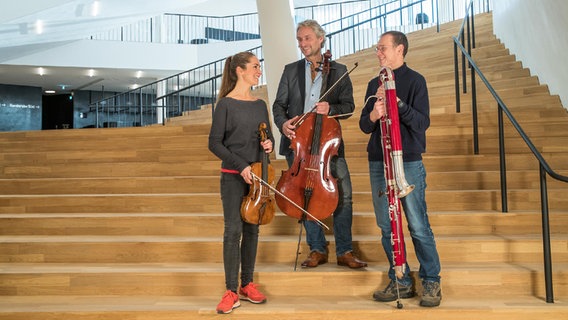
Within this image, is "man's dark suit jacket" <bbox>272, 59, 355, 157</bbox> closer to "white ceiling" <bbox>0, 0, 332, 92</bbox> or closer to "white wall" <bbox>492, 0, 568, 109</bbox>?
"white wall" <bbox>492, 0, 568, 109</bbox>

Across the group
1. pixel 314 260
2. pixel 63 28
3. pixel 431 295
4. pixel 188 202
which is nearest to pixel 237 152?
pixel 314 260

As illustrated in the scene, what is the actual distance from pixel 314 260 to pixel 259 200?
82 cm

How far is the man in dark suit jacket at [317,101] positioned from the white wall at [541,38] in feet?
10.4

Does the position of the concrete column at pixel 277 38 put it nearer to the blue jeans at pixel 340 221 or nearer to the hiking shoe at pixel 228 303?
the blue jeans at pixel 340 221

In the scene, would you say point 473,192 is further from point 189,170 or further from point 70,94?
point 70,94

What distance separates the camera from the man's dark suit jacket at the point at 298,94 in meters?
3.39

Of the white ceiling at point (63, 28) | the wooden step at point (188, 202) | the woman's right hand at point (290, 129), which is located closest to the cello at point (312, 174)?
the woman's right hand at point (290, 129)

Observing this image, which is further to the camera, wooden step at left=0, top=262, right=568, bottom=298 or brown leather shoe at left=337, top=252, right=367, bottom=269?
brown leather shoe at left=337, top=252, right=367, bottom=269

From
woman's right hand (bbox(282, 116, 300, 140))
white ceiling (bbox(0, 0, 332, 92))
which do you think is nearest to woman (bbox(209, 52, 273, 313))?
woman's right hand (bbox(282, 116, 300, 140))

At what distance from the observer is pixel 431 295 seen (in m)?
2.91

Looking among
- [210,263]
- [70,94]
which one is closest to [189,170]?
[210,263]

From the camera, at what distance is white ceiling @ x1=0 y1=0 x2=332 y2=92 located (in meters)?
8.98

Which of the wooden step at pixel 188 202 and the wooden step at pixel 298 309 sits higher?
the wooden step at pixel 188 202

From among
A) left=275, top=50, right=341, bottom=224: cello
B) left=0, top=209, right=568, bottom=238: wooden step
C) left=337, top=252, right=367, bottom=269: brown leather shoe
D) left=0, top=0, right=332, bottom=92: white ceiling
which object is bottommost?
left=337, top=252, right=367, bottom=269: brown leather shoe
